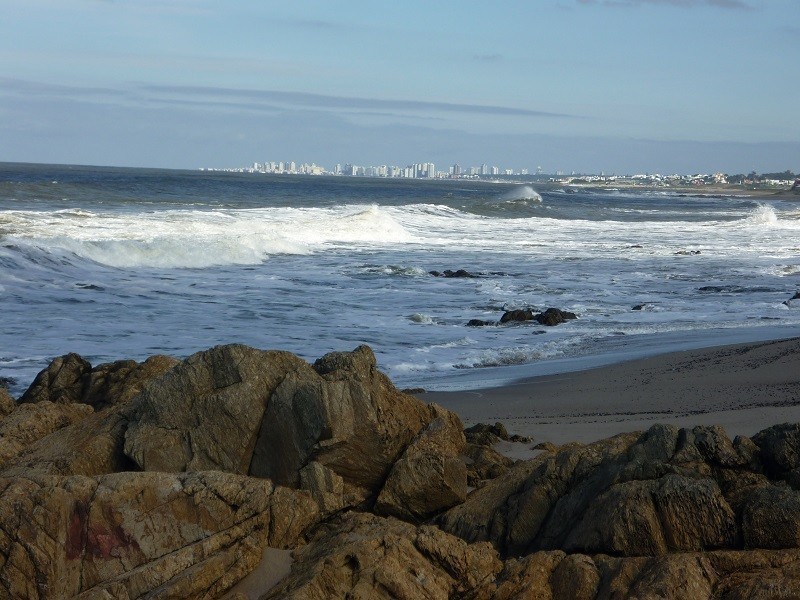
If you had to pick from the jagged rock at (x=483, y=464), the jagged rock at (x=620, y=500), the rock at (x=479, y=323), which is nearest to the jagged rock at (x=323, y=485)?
the jagged rock at (x=620, y=500)

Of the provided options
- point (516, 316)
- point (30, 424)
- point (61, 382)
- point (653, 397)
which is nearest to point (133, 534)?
point (30, 424)

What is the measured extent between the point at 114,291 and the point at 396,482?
13648mm

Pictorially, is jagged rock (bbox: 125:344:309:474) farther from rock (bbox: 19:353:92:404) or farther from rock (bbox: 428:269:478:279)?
rock (bbox: 428:269:478:279)

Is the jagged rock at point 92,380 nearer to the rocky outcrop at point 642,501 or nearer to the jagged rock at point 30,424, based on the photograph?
the jagged rock at point 30,424

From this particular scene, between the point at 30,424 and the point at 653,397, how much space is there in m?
5.66

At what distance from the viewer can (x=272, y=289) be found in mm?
18703

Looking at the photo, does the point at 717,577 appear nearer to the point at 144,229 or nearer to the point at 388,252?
the point at 388,252

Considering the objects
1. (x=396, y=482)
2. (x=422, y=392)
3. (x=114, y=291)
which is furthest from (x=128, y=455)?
(x=114, y=291)

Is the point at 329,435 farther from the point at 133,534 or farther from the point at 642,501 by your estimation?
the point at 642,501

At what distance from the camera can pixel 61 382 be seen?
7.25m

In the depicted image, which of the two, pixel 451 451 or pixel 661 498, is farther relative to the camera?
pixel 451 451

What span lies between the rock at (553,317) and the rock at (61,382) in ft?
28.5

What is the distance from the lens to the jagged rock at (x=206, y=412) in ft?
16.6

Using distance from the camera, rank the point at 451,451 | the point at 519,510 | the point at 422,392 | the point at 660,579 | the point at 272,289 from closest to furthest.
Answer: the point at 660,579, the point at 519,510, the point at 451,451, the point at 422,392, the point at 272,289
